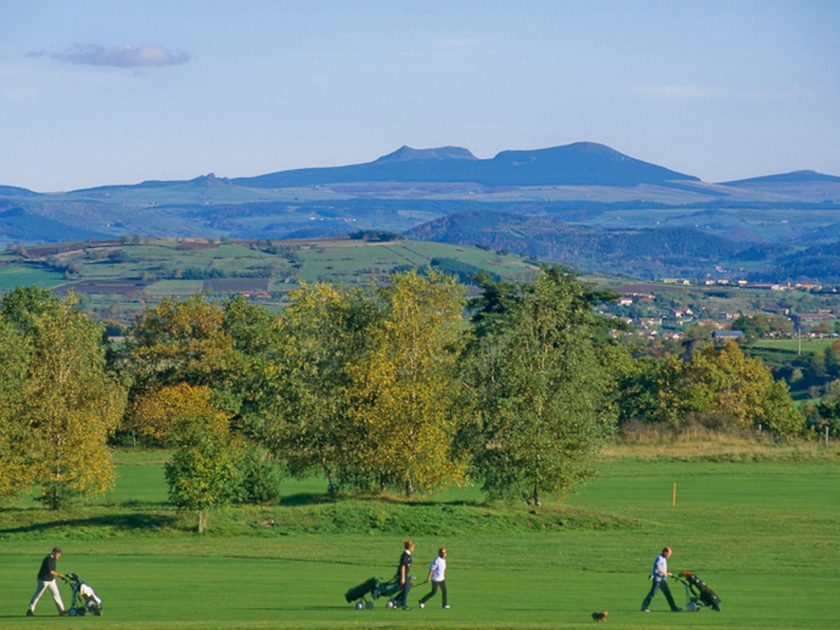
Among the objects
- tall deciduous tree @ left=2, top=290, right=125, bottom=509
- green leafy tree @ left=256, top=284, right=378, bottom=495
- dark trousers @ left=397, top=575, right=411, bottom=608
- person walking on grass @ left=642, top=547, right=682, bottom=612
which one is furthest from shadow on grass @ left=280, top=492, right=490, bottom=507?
person walking on grass @ left=642, top=547, right=682, bottom=612

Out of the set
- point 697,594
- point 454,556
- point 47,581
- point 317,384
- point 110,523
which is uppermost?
point 317,384

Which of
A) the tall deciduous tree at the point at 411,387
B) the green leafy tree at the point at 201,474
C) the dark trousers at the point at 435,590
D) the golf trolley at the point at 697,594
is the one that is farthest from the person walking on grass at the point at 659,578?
the tall deciduous tree at the point at 411,387

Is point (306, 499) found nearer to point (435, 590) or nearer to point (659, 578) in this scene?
point (435, 590)

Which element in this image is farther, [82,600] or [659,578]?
[659,578]

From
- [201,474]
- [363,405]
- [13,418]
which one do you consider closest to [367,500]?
[363,405]

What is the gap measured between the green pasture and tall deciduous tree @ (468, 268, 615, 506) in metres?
1.37

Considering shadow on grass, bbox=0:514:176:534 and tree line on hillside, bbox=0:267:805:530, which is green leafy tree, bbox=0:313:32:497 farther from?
shadow on grass, bbox=0:514:176:534

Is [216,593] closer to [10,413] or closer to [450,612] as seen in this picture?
[450,612]

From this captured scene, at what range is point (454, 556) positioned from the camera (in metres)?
43.8

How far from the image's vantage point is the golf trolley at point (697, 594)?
33.0m

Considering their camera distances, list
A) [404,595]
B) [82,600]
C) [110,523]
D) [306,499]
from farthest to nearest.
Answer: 1. [306,499]
2. [110,523]
3. [404,595]
4. [82,600]

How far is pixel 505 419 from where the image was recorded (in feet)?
173

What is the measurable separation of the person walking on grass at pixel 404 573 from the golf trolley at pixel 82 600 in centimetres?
677

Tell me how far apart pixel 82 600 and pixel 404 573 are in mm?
7280
